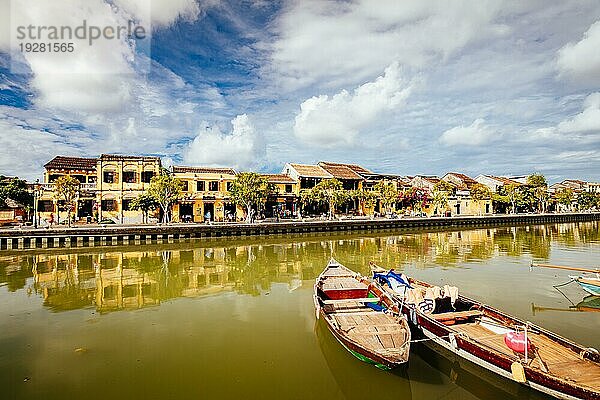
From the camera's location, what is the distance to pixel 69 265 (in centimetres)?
2316

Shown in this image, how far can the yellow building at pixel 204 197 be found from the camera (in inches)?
1785

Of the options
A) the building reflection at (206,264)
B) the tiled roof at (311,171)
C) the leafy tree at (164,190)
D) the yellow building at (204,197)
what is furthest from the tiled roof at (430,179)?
the leafy tree at (164,190)

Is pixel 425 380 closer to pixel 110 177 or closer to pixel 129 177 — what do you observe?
pixel 129 177

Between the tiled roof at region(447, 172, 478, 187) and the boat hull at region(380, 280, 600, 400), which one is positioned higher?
the tiled roof at region(447, 172, 478, 187)

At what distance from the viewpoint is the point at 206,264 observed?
2339 cm

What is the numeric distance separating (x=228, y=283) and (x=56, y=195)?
1159 inches

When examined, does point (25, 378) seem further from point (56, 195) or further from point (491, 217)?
point (491, 217)

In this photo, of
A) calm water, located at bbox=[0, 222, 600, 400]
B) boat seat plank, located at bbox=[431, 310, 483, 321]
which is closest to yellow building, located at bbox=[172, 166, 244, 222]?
calm water, located at bbox=[0, 222, 600, 400]

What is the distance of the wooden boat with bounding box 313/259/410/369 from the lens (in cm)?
772

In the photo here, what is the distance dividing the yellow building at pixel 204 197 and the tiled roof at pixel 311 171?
34.3 ft

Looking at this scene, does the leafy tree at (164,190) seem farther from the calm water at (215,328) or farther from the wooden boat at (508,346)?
the wooden boat at (508,346)

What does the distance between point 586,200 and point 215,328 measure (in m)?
97.2

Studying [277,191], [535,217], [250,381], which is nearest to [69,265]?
[250,381]

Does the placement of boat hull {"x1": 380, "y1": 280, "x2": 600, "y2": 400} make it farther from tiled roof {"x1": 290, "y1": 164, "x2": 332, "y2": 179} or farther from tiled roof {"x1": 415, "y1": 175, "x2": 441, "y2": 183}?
tiled roof {"x1": 415, "y1": 175, "x2": 441, "y2": 183}
